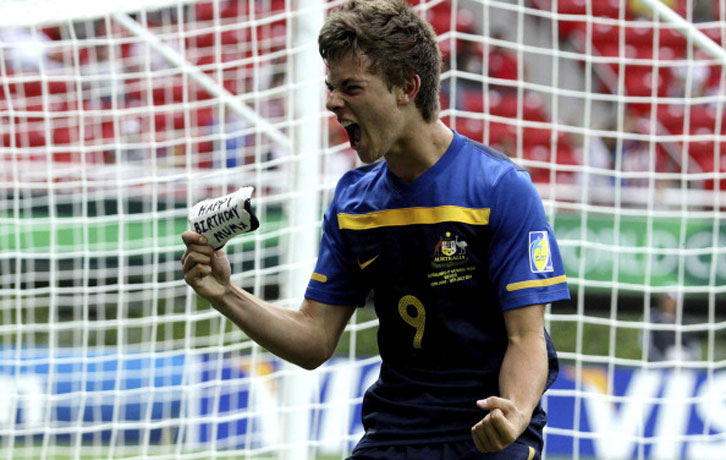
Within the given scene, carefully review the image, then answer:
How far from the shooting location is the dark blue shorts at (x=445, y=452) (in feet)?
7.92

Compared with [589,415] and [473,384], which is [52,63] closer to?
[589,415]

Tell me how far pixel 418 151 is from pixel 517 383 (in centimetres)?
60

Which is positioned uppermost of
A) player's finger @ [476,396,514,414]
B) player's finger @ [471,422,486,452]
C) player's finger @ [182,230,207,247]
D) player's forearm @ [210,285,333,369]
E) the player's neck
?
the player's neck

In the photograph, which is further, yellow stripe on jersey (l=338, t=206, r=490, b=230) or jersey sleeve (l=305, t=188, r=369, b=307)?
jersey sleeve (l=305, t=188, r=369, b=307)

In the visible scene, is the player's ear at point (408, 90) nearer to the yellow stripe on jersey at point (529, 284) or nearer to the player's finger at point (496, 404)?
the yellow stripe on jersey at point (529, 284)

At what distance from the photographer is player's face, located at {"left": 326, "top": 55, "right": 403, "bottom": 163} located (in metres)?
2.40

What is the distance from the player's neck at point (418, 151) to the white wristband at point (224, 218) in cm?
37

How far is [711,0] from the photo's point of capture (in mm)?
9703

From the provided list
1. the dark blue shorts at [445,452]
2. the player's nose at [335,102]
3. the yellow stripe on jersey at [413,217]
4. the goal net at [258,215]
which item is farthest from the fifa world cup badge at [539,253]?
the goal net at [258,215]

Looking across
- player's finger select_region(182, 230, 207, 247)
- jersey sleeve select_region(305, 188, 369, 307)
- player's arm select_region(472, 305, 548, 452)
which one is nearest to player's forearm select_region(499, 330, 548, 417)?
player's arm select_region(472, 305, 548, 452)

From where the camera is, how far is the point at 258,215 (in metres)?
6.32

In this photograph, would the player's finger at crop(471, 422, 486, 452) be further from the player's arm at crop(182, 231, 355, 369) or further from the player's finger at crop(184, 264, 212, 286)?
the player's finger at crop(184, 264, 212, 286)

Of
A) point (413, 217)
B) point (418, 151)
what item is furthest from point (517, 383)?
point (418, 151)

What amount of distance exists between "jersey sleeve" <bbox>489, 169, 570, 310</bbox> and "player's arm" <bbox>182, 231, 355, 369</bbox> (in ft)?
1.77
